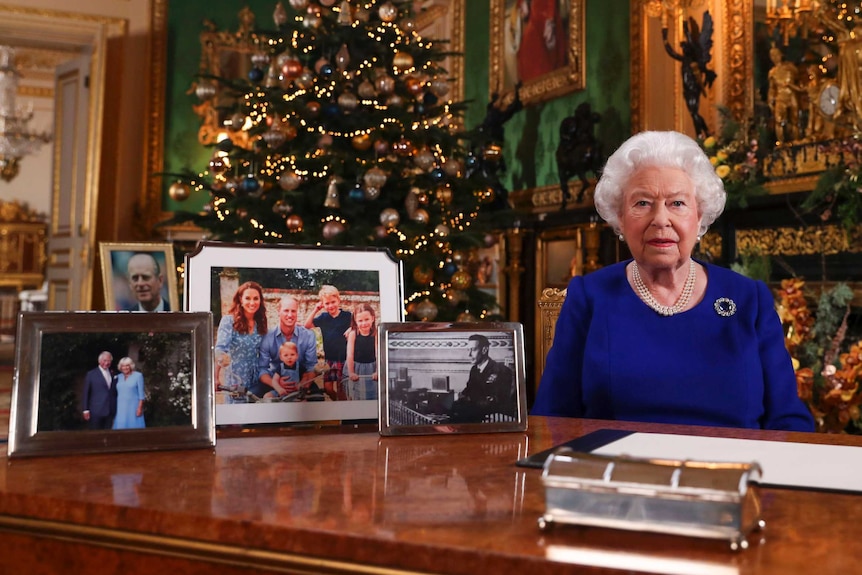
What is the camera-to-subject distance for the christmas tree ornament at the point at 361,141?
208 inches

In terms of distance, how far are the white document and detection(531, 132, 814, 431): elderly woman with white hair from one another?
51cm

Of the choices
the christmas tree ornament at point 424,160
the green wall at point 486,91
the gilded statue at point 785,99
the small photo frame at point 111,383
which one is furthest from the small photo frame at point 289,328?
the green wall at point 486,91

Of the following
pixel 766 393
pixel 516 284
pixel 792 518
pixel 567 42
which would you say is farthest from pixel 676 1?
pixel 792 518

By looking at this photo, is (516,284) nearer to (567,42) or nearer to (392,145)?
(567,42)

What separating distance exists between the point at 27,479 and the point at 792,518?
79cm

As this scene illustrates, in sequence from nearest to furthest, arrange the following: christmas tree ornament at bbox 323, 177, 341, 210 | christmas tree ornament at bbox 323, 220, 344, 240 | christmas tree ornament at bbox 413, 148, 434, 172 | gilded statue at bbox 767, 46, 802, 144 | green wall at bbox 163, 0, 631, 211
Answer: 1. christmas tree ornament at bbox 323, 220, 344, 240
2. christmas tree ornament at bbox 323, 177, 341, 210
3. christmas tree ornament at bbox 413, 148, 434, 172
4. gilded statue at bbox 767, 46, 802, 144
5. green wall at bbox 163, 0, 631, 211

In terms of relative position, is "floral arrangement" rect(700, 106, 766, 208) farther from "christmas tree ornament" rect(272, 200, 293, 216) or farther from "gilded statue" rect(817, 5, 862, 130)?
"christmas tree ornament" rect(272, 200, 293, 216)

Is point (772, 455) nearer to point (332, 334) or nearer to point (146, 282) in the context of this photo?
point (332, 334)

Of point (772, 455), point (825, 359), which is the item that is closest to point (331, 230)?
point (825, 359)

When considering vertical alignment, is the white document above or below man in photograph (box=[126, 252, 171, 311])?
below

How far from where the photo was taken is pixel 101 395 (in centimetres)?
121

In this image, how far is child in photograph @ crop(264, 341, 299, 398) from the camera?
1.41 metres

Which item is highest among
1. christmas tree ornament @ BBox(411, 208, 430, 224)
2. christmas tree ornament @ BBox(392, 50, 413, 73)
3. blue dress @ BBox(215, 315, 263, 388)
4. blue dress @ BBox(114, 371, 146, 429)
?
christmas tree ornament @ BBox(392, 50, 413, 73)

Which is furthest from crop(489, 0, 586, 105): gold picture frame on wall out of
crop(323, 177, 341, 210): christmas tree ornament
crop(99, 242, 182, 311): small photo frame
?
crop(99, 242, 182, 311): small photo frame
